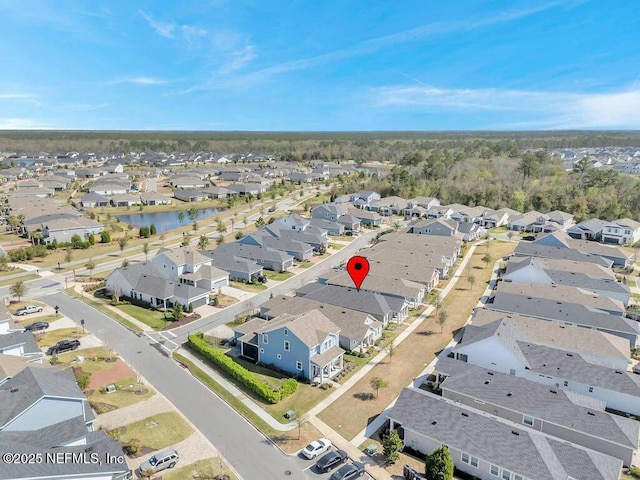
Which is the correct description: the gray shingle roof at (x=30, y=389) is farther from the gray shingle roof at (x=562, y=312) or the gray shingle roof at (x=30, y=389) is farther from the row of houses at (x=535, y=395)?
the gray shingle roof at (x=562, y=312)

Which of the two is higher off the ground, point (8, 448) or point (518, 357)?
point (8, 448)

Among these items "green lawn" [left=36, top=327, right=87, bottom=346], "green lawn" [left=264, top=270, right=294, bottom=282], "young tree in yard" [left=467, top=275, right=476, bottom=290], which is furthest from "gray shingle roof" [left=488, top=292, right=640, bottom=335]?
"green lawn" [left=36, top=327, right=87, bottom=346]

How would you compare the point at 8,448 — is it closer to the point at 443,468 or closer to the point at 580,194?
the point at 443,468

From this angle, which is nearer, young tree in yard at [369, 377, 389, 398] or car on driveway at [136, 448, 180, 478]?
car on driveway at [136, 448, 180, 478]

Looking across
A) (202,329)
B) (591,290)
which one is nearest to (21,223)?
(202,329)

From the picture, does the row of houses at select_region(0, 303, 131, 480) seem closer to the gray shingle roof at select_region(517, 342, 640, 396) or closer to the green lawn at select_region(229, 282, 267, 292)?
the green lawn at select_region(229, 282, 267, 292)

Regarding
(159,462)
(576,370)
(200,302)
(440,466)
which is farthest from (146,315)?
(576,370)

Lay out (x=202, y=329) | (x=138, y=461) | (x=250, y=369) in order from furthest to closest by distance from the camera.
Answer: (x=202, y=329), (x=250, y=369), (x=138, y=461)
